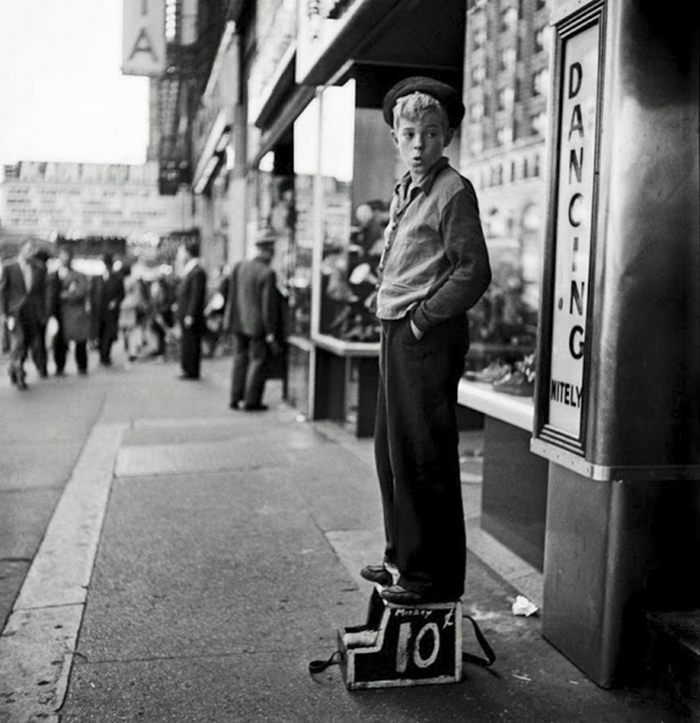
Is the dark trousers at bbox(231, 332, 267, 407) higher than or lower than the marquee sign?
lower

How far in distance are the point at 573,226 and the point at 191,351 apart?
11386 millimetres

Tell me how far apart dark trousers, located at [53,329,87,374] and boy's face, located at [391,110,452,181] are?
1268 centimetres

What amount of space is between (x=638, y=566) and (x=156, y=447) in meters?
5.59

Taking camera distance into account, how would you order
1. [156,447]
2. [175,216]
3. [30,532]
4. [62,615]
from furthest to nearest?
[175,216], [156,447], [30,532], [62,615]

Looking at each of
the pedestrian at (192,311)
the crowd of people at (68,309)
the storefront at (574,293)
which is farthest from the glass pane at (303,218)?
the crowd of people at (68,309)

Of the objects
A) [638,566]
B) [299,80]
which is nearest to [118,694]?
[638,566]

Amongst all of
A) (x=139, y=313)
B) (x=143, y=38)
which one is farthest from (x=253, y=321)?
(x=139, y=313)

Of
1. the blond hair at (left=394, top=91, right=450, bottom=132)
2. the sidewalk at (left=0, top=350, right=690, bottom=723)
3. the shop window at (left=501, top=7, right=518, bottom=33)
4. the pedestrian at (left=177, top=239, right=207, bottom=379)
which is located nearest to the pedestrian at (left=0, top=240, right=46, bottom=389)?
the pedestrian at (left=177, top=239, right=207, bottom=379)

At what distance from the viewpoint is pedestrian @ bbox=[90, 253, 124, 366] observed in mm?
17484

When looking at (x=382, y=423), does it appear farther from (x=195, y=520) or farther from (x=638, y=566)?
(x=195, y=520)

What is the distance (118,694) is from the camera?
345cm

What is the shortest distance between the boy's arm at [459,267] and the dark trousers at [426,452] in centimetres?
13

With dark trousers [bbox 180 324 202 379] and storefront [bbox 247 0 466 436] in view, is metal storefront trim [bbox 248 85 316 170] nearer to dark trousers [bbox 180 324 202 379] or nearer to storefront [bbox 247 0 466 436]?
storefront [bbox 247 0 466 436]

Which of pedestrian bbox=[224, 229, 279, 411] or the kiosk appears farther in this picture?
pedestrian bbox=[224, 229, 279, 411]
